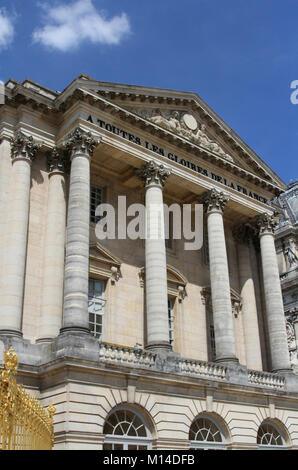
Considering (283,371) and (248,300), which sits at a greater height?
(248,300)

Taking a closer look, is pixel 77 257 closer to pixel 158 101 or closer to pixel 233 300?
pixel 158 101

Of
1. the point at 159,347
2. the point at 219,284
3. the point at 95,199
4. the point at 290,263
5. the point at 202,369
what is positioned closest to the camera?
the point at 159,347

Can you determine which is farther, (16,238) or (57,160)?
(57,160)

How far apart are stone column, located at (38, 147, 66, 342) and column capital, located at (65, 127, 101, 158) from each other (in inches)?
39.0

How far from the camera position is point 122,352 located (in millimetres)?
21234

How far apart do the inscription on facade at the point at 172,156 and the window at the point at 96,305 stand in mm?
6868

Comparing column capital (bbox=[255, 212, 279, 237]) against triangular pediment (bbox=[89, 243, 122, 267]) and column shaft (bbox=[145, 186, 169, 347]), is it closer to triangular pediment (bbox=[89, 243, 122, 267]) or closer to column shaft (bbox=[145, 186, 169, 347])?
column shaft (bbox=[145, 186, 169, 347])

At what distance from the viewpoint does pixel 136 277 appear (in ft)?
89.9

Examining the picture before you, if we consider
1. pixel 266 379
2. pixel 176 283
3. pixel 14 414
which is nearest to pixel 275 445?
pixel 266 379

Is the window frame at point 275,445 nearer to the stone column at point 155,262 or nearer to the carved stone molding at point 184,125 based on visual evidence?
the stone column at point 155,262

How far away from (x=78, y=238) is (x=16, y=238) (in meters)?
2.49

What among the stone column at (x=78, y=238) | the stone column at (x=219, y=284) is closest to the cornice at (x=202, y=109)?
the stone column at (x=219, y=284)

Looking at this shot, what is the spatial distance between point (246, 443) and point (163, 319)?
20.9ft

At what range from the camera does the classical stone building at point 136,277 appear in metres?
20.5
